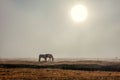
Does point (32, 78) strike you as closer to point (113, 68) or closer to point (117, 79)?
point (117, 79)

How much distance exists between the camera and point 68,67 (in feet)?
196

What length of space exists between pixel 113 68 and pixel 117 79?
71.5ft

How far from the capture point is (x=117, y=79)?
3441 cm

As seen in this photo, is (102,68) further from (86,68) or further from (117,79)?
(117,79)

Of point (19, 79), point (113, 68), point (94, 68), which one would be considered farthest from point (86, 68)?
point (19, 79)

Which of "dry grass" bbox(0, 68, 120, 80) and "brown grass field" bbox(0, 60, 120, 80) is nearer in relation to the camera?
"dry grass" bbox(0, 68, 120, 80)

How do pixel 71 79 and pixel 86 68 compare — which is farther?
pixel 86 68

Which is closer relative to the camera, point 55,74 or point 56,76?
point 56,76

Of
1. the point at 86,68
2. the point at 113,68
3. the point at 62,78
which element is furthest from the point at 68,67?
the point at 62,78

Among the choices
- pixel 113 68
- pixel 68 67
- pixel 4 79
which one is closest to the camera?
pixel 4 79

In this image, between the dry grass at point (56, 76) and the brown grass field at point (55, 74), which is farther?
the brown grass field at point (55, 74)

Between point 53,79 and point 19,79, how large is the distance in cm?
486

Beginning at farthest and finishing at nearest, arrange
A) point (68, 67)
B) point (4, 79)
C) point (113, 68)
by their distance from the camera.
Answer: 1. point (68, 67)
2. point (113, 68)
3. point (4, 79)

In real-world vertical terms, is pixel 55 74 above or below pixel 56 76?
above
